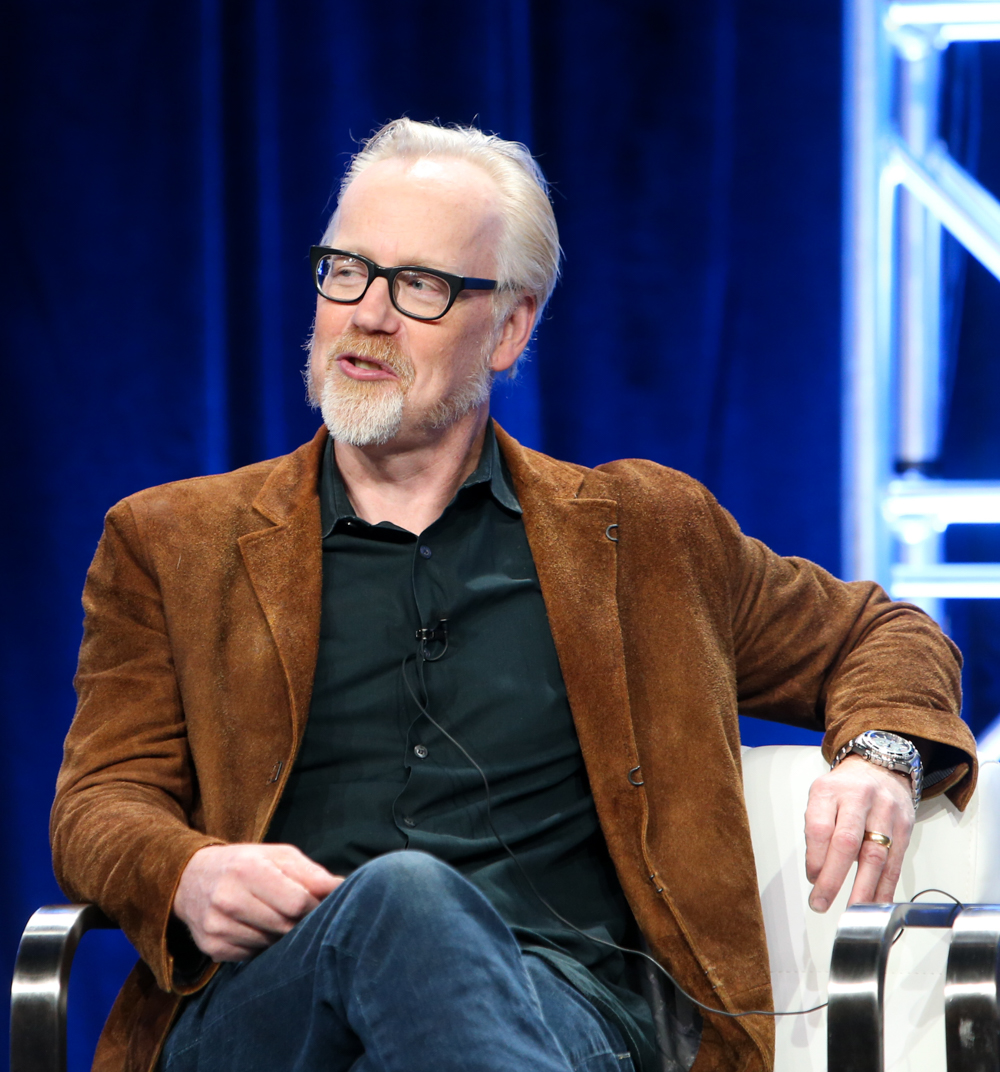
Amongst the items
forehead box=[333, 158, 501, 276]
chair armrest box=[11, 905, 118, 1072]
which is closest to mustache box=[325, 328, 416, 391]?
forehead box=[333, 158, 501, 276]

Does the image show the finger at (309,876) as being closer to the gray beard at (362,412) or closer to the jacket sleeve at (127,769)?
the jacket sleeve at (127,769)

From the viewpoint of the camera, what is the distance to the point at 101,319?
9.58ft

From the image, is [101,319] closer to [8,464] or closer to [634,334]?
[8,464]

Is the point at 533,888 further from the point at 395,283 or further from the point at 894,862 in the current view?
the point at 395,283

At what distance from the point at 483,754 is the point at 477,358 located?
0.59 metres

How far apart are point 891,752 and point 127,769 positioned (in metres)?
0.92

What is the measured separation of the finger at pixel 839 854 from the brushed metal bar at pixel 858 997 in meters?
0.15

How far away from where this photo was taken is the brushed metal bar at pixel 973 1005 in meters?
1.36

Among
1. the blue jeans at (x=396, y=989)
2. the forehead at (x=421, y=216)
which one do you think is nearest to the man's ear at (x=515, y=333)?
the forehead at (x=421, y=216)

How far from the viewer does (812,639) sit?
6.50 ft

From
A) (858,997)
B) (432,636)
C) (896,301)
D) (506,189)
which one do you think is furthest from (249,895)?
(896,301)

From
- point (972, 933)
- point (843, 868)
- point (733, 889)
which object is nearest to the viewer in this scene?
point (972, 933)

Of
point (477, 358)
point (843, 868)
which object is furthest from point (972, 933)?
point (477, 358)

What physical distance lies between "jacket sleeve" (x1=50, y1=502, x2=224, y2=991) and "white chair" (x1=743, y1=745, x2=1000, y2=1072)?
2.52 ft
